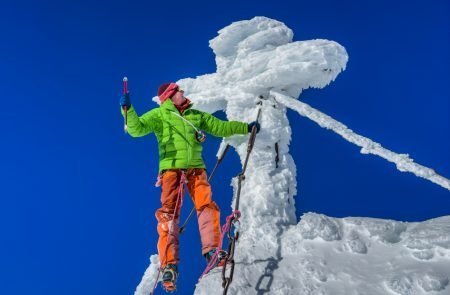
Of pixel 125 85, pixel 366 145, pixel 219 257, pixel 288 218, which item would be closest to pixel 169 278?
pixel 219 257

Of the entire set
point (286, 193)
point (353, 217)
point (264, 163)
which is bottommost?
point (353, 217)

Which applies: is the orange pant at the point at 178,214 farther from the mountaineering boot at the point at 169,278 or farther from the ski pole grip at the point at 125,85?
the ski pole grip at the point at 125,85

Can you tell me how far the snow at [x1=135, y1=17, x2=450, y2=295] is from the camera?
559cm

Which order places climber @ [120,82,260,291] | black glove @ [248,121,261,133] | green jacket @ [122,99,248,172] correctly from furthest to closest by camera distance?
black glove @ [248,121,261,133]
green jacket @ [122,99,248,172]
climber @ [120,82,260,291]

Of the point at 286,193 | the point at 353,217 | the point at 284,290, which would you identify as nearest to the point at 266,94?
the point at 286,193

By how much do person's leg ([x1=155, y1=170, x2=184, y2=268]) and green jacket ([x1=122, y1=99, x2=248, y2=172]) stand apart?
0.58 feet

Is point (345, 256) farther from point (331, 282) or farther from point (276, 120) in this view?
point (276, 120)

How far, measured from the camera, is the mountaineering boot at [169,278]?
512 centimetres

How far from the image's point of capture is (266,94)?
7879mm

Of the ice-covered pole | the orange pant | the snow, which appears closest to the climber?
the orange pant

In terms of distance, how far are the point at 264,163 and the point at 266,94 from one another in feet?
4.11

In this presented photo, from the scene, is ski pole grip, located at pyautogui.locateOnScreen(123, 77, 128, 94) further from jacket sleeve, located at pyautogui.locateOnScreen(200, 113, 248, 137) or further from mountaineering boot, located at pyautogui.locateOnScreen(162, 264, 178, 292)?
mountaineering boot, located at pyautogui.locateOnScreen(162, 264, 178, 292)

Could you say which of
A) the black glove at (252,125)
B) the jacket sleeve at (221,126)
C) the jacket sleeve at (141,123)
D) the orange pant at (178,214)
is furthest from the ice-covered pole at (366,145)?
the jacket sleeve at (141,123)

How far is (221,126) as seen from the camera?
21.6ft
